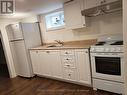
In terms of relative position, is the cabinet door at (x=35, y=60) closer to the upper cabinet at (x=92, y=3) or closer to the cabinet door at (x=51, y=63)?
the cabinet door at (x=51, y=63)

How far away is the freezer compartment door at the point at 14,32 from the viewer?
11.5 ft

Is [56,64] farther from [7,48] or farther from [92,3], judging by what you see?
[7,48]

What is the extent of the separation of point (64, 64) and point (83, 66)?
542 millimetres

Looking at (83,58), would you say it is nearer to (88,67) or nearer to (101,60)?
(88,67)

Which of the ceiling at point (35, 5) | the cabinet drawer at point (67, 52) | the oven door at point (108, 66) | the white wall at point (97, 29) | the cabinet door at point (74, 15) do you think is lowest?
the oven door at point (108, 66)

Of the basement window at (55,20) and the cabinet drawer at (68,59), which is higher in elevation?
the basement window at (55,20)

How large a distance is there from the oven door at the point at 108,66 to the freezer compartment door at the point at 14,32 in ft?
7.54

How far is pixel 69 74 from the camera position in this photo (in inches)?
115

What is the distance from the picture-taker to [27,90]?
2.95m

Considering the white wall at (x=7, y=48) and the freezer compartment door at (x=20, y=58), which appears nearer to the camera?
the freezer compartment door at (x=20, y=58)

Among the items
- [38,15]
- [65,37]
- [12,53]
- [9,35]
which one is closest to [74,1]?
[65,37]

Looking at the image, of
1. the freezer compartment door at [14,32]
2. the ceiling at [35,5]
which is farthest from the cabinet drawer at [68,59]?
the freezer compartment door at [14,32]

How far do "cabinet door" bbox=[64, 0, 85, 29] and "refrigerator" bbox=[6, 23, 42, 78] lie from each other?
138 cm

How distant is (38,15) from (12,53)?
1589 mm
